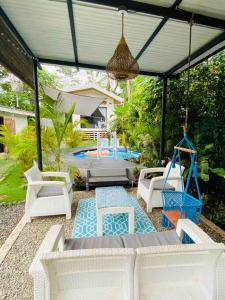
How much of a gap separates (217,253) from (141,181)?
2885 millimetres

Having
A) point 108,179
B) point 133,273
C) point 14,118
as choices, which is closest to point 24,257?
point 133,273

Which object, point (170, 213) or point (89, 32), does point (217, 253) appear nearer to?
point (170, 213)

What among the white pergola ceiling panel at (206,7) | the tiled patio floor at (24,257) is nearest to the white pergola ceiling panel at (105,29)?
the white pergola ceiling panel at (206,7)

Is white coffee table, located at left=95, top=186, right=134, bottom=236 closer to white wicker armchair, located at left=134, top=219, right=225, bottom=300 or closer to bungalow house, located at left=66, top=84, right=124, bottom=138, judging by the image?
white wicker armchair, located at left=134, top=219, right=225, bottom=300

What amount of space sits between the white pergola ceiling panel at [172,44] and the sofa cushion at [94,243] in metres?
3.18

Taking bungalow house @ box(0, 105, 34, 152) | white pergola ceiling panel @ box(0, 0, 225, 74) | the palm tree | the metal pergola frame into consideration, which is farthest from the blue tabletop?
bungalow house @ box(0, 105, 34, 152)

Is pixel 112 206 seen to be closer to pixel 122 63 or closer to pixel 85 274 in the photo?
pixel 85 274

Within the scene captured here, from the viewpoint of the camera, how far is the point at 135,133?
721cm

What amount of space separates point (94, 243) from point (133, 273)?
0.79m

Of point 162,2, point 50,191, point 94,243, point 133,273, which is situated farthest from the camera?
point 50,191

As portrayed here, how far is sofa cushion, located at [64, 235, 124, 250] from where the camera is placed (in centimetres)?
192

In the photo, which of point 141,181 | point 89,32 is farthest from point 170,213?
point 89,32

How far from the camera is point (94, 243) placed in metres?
1.97

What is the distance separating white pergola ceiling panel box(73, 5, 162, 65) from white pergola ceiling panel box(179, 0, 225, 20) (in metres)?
0.46
